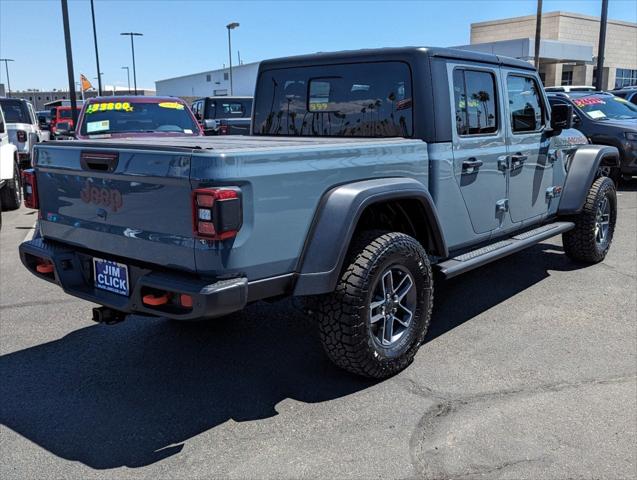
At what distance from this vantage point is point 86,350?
4188 mm

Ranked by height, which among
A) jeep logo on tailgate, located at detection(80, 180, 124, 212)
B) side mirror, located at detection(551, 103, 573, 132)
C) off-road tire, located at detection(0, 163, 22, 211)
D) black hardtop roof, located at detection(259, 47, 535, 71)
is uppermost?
black hardtop roof, located at detection(259, 47, 535, 71)

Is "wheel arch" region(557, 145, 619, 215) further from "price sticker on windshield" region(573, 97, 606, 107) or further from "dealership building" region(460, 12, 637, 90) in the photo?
"dealership building" region(460, 12, 637, 90)

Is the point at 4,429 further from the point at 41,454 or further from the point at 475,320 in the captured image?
the point at 475,320

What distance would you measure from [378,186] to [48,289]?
370 cm

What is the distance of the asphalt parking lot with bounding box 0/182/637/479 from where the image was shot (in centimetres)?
284

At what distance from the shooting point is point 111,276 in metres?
3.33

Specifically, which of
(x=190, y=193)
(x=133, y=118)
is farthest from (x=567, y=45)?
(x=190, y=193)

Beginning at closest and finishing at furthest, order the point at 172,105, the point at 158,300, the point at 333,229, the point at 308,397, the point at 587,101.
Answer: the point at 158,300
the point at 333,229
the point at 308,397
the point at 172,105
the point at 587,101

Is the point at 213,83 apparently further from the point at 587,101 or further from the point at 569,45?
the point at 587,101

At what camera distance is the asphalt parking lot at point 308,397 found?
284 centimetres

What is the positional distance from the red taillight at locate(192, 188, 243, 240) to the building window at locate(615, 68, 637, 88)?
169 ft

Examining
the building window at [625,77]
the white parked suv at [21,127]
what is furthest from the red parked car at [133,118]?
the building window at [625,77]

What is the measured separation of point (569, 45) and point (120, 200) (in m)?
42.4

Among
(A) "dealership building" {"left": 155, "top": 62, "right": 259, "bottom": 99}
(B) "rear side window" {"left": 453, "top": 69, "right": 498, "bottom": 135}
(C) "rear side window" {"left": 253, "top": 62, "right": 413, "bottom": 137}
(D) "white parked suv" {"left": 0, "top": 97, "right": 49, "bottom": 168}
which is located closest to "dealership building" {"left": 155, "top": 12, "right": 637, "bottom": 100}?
(A) "dealership building" {"left": 155, "top": 62, "right": 259, "bottom": 99}
